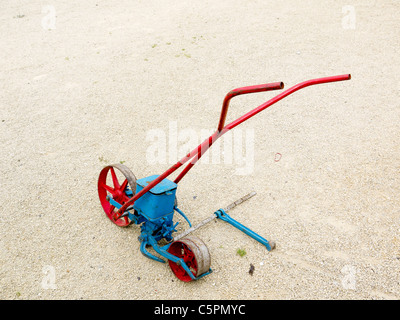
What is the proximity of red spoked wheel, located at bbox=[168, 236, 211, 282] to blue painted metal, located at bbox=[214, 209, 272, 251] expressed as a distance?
2.66 ft

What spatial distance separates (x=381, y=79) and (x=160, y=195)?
6.54 metres

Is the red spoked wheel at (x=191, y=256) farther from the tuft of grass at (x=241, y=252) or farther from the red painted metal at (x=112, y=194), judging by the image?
the red painted metal at (x=112, y=194)

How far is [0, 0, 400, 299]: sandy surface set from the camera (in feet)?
13.0

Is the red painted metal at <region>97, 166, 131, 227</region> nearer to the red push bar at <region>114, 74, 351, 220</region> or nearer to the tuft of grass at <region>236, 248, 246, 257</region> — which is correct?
the red push bar at <region>114, 74, 351, 220</region>

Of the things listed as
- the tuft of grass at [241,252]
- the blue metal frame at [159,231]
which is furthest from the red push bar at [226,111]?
the tuft of grass at [241,252]

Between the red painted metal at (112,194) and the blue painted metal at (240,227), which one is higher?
the red painted metal at (112,194)

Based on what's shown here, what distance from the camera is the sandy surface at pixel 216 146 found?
13.0ft

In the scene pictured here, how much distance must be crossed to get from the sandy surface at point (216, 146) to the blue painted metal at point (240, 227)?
0.11 m

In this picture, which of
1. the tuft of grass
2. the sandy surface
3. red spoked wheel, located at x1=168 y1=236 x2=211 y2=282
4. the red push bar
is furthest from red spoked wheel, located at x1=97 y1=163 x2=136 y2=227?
the tuft of grass

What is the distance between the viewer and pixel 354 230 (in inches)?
173

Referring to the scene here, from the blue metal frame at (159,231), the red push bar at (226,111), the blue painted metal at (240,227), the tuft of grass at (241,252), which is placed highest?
the red push bar at (226,111)

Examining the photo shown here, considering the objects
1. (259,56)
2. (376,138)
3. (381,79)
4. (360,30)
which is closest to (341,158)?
(376,138)

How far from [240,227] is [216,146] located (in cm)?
220

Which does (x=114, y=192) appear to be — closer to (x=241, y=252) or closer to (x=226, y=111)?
(x=241, y=252)
